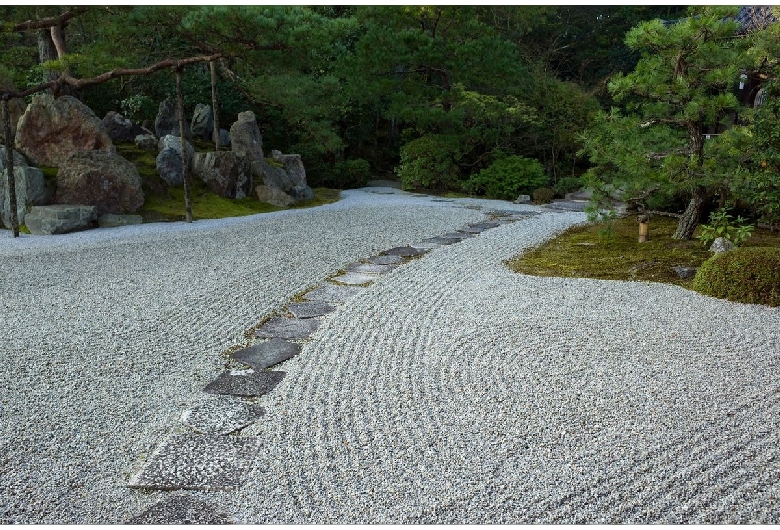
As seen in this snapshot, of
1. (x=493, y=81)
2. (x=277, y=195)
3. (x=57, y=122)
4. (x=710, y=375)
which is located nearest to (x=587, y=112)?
(x=493, y=81)

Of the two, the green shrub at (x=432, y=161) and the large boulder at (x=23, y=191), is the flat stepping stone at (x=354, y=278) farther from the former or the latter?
the green shrub at (x=432, y=161)

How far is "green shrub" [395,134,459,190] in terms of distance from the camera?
14.2 metres

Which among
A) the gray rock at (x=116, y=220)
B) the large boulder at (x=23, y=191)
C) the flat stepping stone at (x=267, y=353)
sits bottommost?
the flat stepping stone at (x=267, y=353)

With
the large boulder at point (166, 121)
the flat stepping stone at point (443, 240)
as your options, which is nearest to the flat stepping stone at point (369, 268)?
the flat stepping stone at point (443, 240)

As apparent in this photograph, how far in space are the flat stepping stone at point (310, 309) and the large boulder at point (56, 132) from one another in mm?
6667

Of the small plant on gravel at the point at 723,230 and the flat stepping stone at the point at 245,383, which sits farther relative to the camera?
the small plant on gravel at the point at 723,230

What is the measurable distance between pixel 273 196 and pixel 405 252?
16.9 feet

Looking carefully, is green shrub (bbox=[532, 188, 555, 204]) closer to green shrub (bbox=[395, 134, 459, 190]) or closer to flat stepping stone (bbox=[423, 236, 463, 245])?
green shrub (bbox=[395, 134, 459, 190])

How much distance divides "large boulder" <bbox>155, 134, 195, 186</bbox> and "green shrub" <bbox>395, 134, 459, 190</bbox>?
17.2ft

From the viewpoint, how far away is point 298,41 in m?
8.89

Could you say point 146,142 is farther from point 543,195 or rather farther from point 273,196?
point 543,195

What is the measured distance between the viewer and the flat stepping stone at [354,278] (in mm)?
6137

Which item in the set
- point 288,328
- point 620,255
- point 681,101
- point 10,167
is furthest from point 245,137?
point 288,328

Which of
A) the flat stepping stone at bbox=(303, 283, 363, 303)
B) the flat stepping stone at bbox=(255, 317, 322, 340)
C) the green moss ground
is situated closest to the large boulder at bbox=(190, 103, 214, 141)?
the green moss ground
